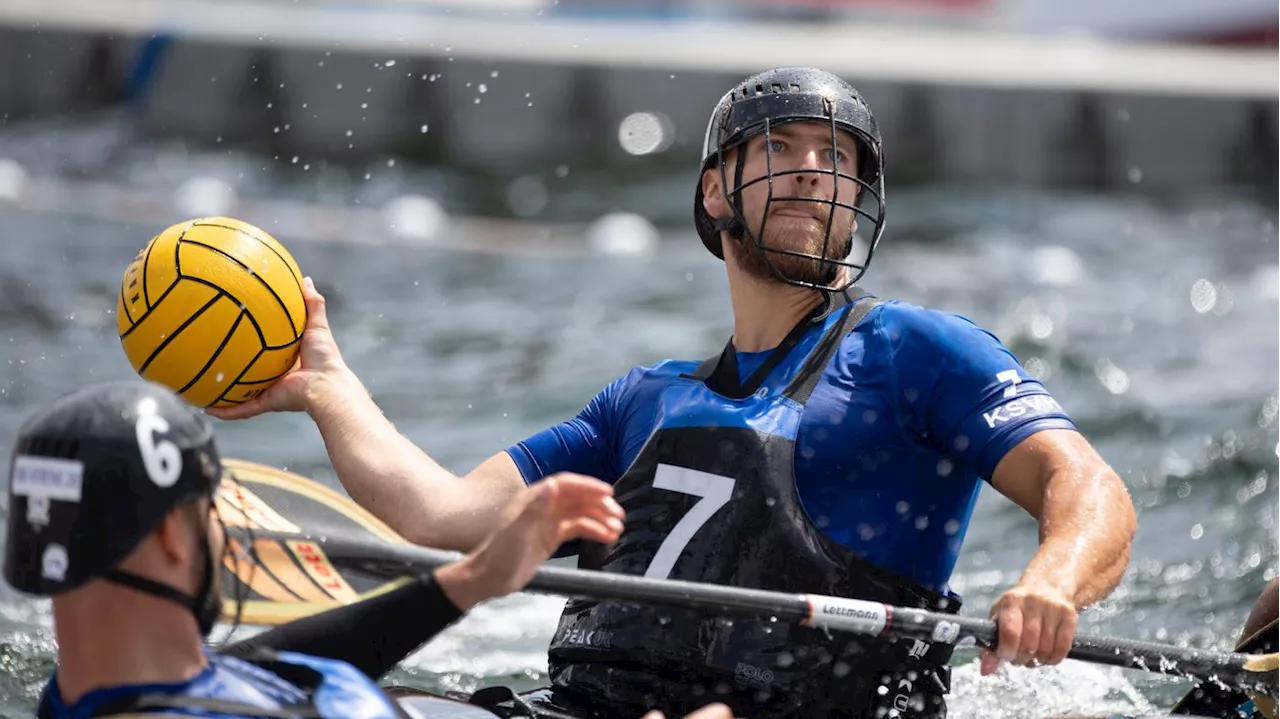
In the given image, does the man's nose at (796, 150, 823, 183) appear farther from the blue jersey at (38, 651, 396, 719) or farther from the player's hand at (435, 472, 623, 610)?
the blue jersey at (38, 651, 396, 719)

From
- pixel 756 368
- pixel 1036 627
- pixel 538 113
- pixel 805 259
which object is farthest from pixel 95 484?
pixel 538 113

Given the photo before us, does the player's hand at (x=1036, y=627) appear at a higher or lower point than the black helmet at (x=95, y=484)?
lower

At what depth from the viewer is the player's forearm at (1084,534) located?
10.1 ft

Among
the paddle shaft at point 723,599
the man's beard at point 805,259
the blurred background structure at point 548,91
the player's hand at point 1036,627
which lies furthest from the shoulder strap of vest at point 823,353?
the blurred background structure at point 548,91

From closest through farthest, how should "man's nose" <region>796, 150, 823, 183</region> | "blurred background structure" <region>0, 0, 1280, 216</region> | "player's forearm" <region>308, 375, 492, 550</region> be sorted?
"man's nose" <region>796, 150, 823, 183</region> → "player's forearm" <region>308, 375, 492, 550</region> → "blurred background structure" <region>0, 0, 1280, 216</region>

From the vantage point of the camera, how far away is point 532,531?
8.48ft

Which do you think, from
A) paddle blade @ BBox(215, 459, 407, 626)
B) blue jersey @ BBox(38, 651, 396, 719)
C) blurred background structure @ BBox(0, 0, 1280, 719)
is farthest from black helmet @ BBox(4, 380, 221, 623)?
blurred background structure @ BBox(0, 0, 1280, 719)

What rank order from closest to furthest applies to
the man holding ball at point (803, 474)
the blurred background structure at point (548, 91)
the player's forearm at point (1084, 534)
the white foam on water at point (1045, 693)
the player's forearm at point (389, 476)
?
1. the player's forearm at point (1084, 534)
2. the man holding ball at point (803, 474)
3. the player's forearm at point (389, 476)
4. the white foam on water at point (1045, 693)
5. the blurred background structure at point (548, 91)

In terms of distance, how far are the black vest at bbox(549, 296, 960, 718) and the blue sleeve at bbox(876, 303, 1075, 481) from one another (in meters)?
0.19

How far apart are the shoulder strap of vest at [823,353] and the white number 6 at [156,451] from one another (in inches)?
Result: 63.2

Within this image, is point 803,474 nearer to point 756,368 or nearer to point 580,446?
point 756,368

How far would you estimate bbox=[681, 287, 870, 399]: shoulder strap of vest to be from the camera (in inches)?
142

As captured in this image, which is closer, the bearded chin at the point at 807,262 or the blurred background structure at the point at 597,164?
the bearded chin at the point at 807,262

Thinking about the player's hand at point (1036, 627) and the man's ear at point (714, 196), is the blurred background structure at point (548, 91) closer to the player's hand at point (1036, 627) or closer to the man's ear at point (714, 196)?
the man's ear at point (714, 196)
